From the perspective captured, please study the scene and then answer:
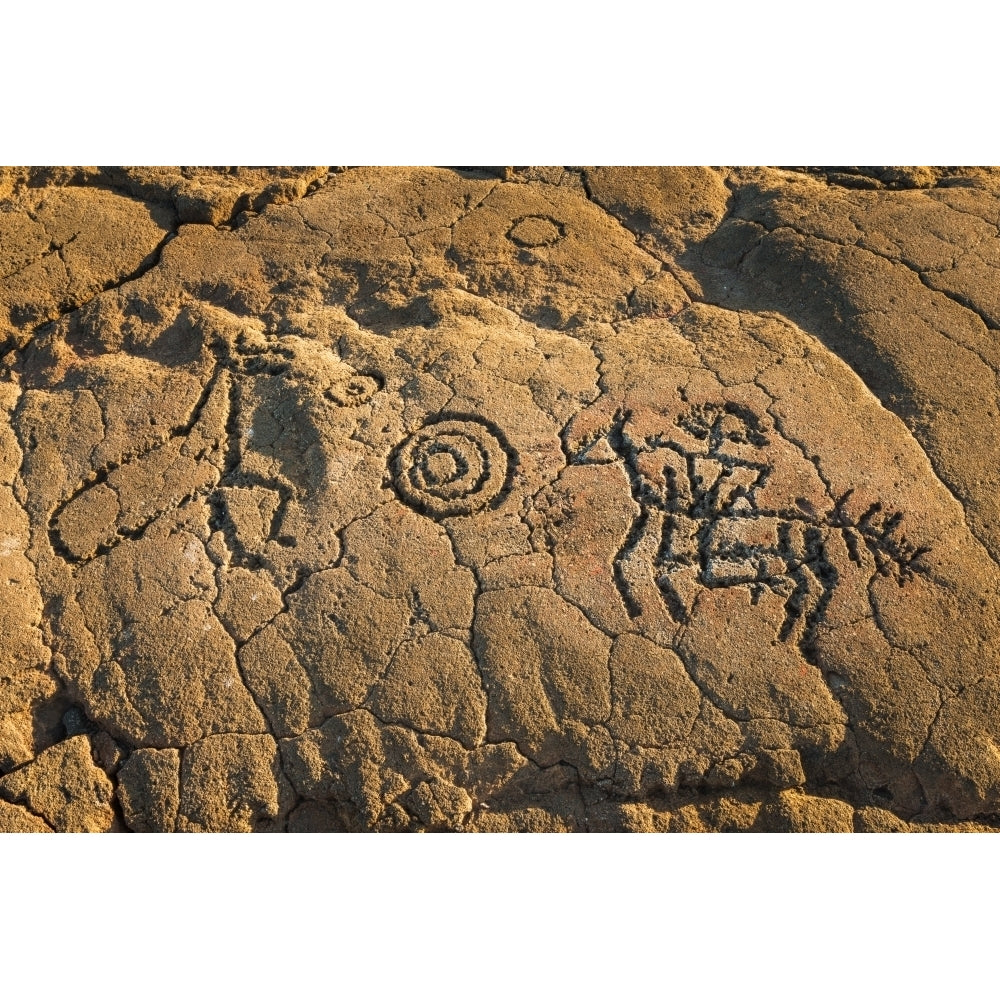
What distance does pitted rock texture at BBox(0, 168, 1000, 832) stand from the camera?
2.66 metres

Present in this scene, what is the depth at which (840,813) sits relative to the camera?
8.68 feet

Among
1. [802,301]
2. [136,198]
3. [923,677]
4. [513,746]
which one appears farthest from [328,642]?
[136,198]

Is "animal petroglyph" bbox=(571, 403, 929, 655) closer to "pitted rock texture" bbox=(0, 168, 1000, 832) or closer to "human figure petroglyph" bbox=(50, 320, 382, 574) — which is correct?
"pitted rock texture" bbox=(0, 168, 1000, 832)

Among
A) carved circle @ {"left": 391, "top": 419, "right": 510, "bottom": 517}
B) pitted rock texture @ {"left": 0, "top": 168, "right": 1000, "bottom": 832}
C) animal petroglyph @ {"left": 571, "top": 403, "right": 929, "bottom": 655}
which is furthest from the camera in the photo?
carved circle @ {"left": 391, "top": 419, "right": 510, "bottom": 517}

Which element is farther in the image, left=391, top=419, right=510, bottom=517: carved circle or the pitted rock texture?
left=391, top=419, right=510, bottom=517: carved circle

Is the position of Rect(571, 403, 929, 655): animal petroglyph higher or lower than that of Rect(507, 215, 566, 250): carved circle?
lower

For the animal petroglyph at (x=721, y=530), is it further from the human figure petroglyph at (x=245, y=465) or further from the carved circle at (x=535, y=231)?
the carved circle at (x=535, y=231)

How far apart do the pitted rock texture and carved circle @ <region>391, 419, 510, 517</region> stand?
0.01 metres

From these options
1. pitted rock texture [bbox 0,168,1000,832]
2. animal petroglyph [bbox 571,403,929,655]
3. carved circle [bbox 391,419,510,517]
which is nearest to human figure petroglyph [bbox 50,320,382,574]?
pitted rock texture [bbox 0,168,1000,832]

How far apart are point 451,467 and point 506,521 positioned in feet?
0.90

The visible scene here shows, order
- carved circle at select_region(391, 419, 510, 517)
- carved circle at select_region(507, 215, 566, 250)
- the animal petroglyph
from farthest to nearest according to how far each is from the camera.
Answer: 1. carved circle at select_region(507, 215, 566, 250)
2. carved circle at select_region(391, 419, 510, 517)
3. the animal petroglyph

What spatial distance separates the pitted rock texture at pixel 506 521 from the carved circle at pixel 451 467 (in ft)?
0.03

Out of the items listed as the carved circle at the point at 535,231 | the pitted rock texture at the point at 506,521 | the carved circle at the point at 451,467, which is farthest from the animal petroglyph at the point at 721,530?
the carved circle at the point at 535,231

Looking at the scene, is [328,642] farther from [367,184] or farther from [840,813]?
[367,184]
